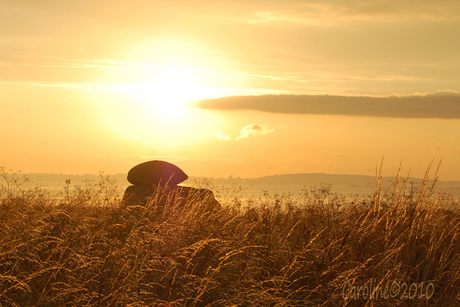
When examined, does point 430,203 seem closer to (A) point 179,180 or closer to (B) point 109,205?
(B) point 109,205

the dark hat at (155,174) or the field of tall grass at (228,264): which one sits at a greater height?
the dark hat at (155,174)

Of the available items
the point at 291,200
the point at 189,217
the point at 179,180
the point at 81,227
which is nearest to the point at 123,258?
the point at 81,227

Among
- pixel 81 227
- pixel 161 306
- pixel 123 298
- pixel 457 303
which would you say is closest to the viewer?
pixel 123 298

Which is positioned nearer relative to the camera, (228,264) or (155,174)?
(228,264)

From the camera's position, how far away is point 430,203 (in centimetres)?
668

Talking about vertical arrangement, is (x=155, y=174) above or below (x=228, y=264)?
above

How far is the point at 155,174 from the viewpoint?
16.1 metres

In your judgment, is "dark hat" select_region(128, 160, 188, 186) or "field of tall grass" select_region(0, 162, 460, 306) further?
"dark hat" select_region(128, 160, 188, 186)

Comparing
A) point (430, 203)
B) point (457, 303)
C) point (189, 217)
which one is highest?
point (430, 203)

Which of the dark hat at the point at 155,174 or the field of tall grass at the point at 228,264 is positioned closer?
the field of tall grass at the point at 228,264

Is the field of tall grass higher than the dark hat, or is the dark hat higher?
the dark hat

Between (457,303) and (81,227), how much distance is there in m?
5.54

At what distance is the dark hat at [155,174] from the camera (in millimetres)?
15961

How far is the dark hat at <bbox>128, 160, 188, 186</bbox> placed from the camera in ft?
52.4
